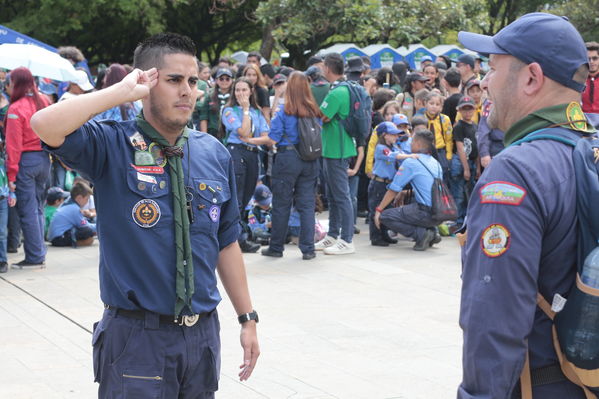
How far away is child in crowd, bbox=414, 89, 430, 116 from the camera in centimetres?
1184

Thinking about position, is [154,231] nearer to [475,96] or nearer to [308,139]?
[308,139]

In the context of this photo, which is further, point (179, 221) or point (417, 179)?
point (417, 179)

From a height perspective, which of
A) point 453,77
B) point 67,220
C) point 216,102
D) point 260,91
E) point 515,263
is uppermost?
point 515,263

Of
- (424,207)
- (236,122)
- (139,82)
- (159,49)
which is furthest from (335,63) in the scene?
(139,82)

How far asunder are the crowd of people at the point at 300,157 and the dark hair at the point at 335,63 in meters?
0.01

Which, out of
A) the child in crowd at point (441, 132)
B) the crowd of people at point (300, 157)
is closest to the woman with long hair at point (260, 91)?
the crowd of people at point (300, 157)

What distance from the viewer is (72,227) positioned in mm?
10414

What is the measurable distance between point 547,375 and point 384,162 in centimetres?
855

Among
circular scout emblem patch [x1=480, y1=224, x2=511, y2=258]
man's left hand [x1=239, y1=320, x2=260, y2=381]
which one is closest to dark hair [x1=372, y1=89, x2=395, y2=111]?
man's left hand [x1=239, y1=320, x2=260, y2=381]

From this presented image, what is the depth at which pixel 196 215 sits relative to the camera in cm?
334

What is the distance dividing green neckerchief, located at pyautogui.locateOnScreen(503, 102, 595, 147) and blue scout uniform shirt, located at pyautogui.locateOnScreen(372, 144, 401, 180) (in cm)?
825

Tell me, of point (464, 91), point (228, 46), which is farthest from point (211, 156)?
point (228, 46)

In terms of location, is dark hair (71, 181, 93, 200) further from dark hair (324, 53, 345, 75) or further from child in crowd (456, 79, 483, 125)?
child in crowd (456, 79, 483, 125)

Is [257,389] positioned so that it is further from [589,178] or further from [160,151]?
[589,178]
